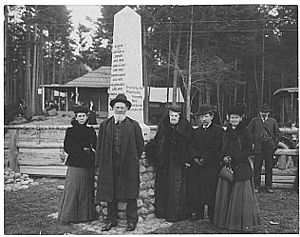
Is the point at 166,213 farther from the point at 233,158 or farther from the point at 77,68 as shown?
the point at 77,68

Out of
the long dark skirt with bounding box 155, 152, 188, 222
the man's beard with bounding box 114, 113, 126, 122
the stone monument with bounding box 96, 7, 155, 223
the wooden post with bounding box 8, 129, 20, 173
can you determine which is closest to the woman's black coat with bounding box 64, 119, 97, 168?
the man's beard with bounding box 114, 113, 126, 122

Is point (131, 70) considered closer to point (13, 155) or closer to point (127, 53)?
point (127, 53)

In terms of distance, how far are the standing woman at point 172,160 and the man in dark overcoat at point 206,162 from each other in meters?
0.11

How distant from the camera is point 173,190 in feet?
15.7

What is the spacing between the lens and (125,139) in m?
4.43

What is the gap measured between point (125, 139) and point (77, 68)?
715 centimetres

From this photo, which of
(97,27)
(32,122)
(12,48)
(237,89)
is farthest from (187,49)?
(12,48)

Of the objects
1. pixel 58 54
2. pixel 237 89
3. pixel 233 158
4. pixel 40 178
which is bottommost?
pixel 40 178

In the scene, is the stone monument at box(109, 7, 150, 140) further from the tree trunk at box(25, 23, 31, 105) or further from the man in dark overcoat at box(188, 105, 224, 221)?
the tree trunk at box(25, 23, 31, 105)

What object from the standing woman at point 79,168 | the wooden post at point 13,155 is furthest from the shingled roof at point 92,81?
the standing woman at point 79,168

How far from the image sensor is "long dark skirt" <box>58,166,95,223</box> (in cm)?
474

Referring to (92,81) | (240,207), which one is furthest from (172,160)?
(92,81)
